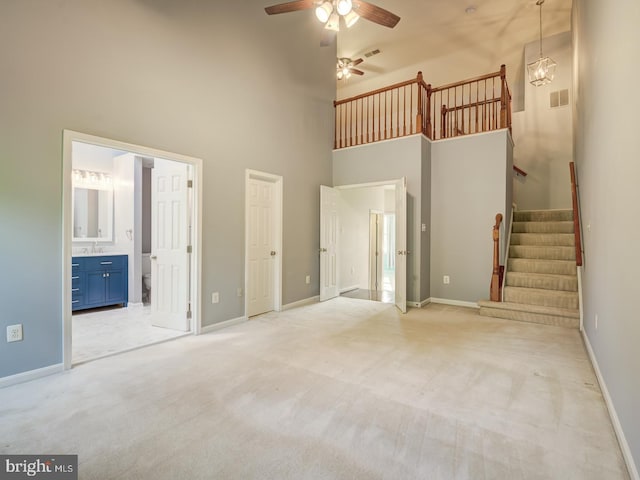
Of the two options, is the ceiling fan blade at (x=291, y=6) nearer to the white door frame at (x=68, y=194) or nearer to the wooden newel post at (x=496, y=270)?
the white door frame at (x=68, y=194)

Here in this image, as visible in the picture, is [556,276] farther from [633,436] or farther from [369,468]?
[369,468]

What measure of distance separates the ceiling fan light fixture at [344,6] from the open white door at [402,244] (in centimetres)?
249

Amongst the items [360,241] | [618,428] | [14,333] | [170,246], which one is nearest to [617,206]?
[618,428]

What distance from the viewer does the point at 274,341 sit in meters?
3.65

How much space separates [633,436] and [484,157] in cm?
446

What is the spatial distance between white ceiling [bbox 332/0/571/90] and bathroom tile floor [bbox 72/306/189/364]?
559 cm

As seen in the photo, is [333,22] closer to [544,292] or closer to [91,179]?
[544,292]

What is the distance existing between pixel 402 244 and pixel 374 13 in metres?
2.99

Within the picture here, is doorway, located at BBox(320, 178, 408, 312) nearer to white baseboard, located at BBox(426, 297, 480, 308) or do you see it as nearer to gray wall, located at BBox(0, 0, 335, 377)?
gray wall, located at BBox(0, 0, 335, 377)

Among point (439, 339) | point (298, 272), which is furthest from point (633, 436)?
point (298, 272)

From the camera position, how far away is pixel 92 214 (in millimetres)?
5637

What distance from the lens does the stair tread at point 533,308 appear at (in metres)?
4.18

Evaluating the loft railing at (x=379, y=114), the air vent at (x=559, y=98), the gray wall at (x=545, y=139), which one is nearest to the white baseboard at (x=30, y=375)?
the loft railing at (x=379, y=114)

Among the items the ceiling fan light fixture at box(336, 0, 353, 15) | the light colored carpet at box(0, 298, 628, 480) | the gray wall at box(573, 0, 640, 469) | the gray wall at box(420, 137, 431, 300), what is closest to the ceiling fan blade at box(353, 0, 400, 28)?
the ceiling fan light fixture at box(336, 0, 353, 15)
